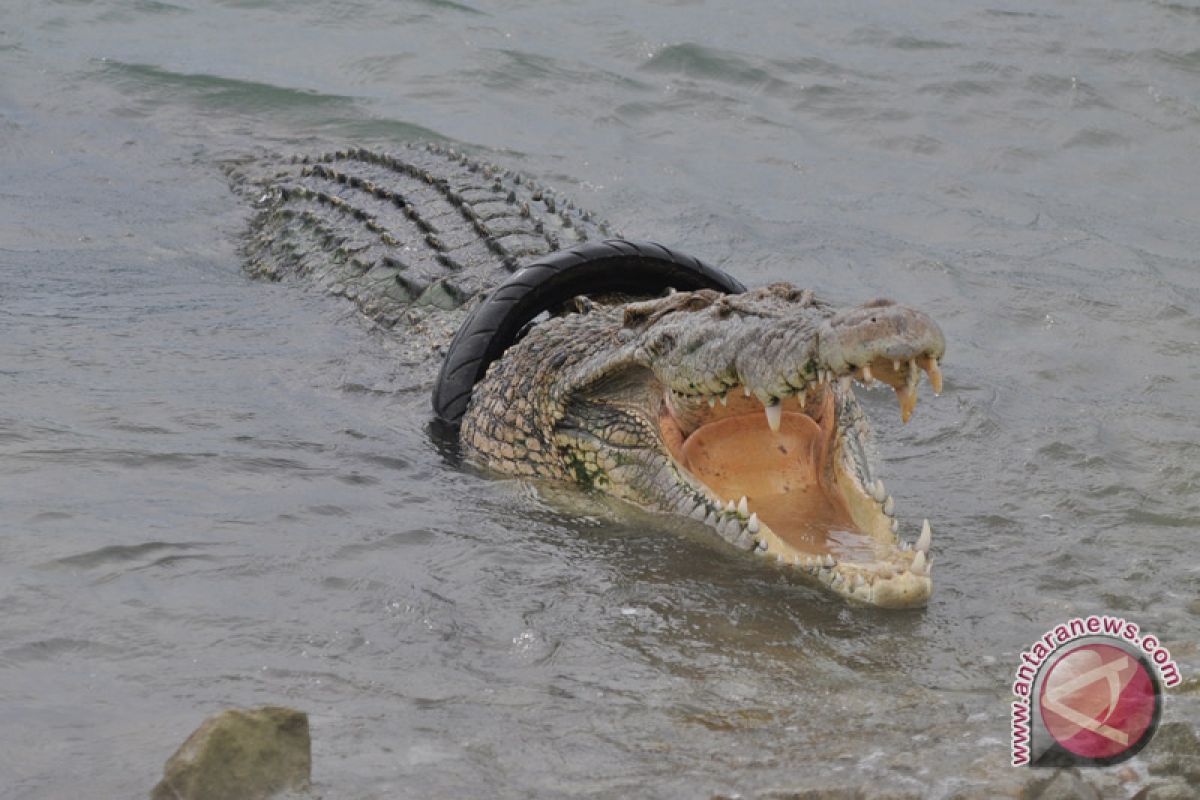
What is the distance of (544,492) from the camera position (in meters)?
5.68

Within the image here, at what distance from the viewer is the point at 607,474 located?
18.0 feet

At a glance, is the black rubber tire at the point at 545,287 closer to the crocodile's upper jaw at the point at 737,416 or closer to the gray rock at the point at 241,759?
the crocodile's upper jaw at the point at 737,416

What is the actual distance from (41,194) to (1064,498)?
22.9 feet

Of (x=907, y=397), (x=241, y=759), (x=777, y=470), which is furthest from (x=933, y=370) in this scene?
(x=241, y=759)

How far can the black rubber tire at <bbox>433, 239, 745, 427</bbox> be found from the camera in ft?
19.9

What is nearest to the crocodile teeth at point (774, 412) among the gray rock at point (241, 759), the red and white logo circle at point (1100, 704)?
the red and white logo circle at point (1100, 704)

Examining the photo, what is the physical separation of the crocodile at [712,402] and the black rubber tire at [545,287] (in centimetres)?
7

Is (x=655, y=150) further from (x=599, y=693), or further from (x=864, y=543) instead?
(x=599, y=693)

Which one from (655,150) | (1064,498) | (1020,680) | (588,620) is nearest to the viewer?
(1020,680)

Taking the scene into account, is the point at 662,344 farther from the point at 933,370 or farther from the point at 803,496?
the point at 933,370

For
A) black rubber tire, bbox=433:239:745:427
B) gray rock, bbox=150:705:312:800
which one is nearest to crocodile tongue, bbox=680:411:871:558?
black rubber tire, bbox=433:239:745:427

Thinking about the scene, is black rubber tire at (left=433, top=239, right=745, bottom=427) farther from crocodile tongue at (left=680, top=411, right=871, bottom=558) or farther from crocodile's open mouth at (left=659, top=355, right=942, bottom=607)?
crocodile tongue at (left=680, top=411, right=871, bottom=558)

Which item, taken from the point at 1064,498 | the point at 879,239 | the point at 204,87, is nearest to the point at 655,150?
the point at 879,239

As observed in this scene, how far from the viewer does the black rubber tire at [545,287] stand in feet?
19.9
